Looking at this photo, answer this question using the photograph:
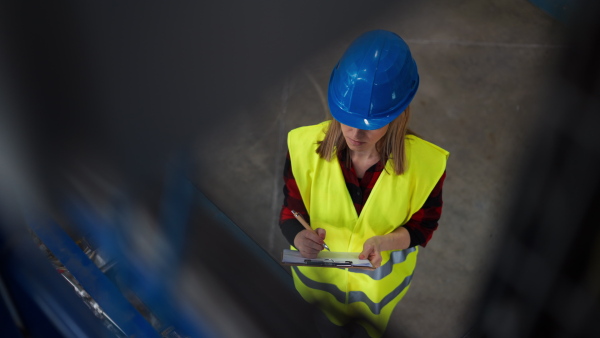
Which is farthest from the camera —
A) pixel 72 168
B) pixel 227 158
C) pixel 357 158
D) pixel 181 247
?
pixel 227 158

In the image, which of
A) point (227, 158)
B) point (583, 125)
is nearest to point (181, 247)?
point (583, 125)

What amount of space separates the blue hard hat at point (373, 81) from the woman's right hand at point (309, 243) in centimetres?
30

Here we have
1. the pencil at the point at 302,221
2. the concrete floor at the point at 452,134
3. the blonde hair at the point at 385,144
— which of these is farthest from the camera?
the concrete floor at the point at 452,134

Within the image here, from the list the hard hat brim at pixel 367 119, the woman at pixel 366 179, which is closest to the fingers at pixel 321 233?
the woman at pixel 366 179

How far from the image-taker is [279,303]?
136cm

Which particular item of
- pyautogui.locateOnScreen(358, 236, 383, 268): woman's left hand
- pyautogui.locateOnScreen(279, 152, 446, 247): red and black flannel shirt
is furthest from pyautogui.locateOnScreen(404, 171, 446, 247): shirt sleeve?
pyautogui.locateOnScreen(358, 236, 383, 268): woman's left hand

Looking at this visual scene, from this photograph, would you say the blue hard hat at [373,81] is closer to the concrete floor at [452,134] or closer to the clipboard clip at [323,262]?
the clipboard clip at [323,262]

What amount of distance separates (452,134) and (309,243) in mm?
1624

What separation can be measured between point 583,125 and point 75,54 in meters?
0.59

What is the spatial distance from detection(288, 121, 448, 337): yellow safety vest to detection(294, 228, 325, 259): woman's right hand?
2.4 inches

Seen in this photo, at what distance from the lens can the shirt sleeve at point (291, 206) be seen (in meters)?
1.32

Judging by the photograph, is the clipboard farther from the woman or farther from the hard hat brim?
the hard hat brim

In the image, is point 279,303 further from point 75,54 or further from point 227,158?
point 227,158

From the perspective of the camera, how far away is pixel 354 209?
4.17 ft
